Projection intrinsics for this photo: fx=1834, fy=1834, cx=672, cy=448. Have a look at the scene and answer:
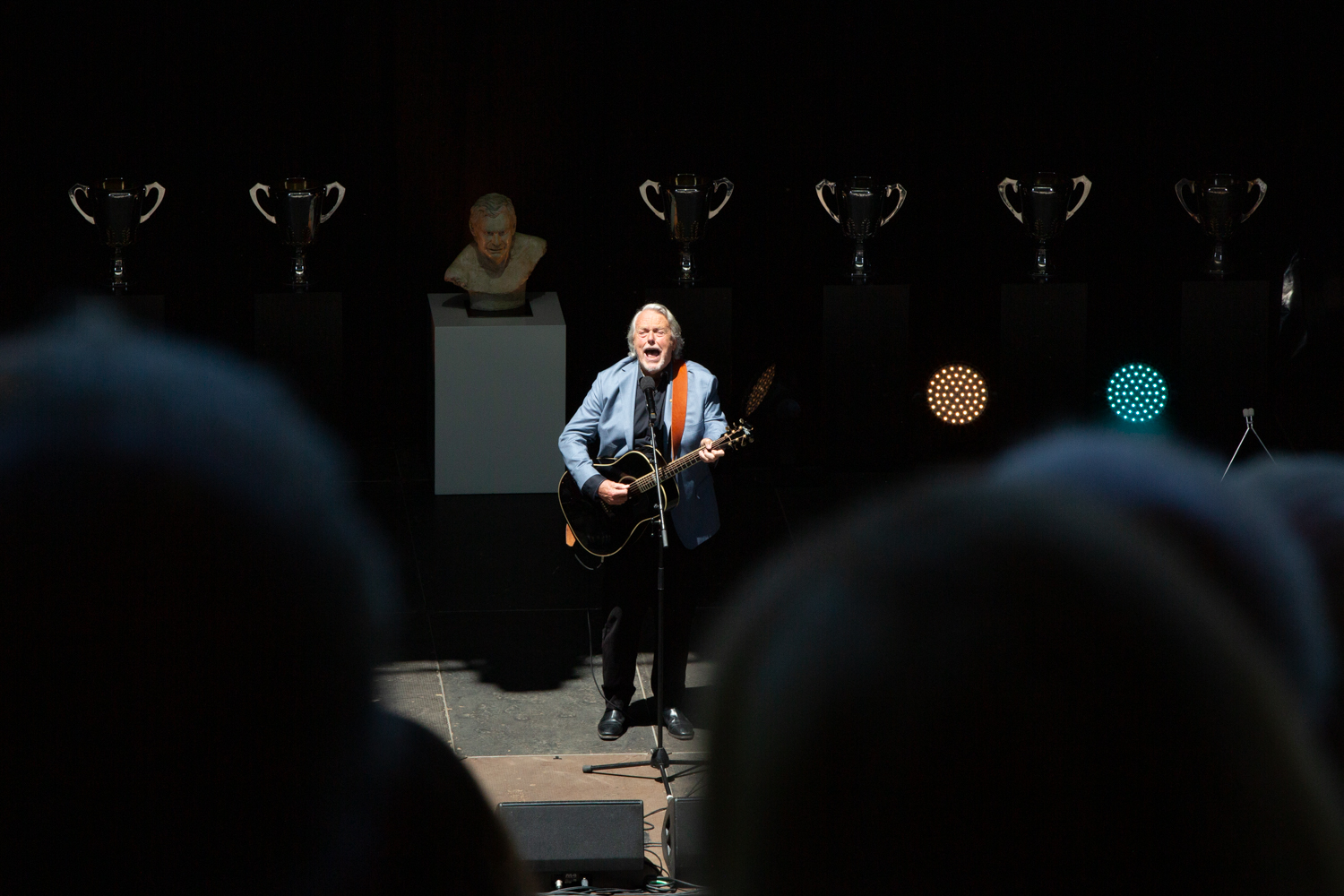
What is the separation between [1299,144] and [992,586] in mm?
10255

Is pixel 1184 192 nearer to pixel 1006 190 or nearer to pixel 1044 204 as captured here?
pixel 1044 204

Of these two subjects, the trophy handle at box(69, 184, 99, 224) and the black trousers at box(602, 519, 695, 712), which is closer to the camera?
the black trousers at box(602, 519, 695, 712)

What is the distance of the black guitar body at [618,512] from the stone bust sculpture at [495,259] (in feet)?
8.70

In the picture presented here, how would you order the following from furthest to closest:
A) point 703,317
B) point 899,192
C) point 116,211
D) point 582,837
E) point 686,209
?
point 899,192 < point 686,209 < point 703,317 < point 116,211 < point 582,837

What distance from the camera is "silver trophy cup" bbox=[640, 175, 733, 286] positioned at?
9.37 m

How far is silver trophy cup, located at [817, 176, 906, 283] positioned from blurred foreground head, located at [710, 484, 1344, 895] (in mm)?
8919

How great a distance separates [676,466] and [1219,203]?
4012 mm

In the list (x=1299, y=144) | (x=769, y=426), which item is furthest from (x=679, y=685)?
(x=1299, y=144)

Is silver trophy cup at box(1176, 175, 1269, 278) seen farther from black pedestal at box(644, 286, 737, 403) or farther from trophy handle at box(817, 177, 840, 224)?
black pedestal at box(644, 286, 737, 403)

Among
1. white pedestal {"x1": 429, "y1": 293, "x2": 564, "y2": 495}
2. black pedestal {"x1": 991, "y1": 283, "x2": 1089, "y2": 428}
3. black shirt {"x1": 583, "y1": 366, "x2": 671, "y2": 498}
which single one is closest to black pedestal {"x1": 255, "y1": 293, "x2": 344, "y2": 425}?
white pedestal {"x1": 429, "y1": 293, "x2": 564, "y2": 495}

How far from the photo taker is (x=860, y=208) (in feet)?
30.9

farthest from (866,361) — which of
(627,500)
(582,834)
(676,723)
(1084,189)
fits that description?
(582,834)

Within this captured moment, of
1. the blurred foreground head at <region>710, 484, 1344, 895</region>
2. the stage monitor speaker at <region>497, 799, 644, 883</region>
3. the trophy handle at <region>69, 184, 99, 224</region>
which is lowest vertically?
the stage monitor speaker at <region>497, 799, 644, 883</region>

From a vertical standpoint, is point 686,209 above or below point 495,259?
above
